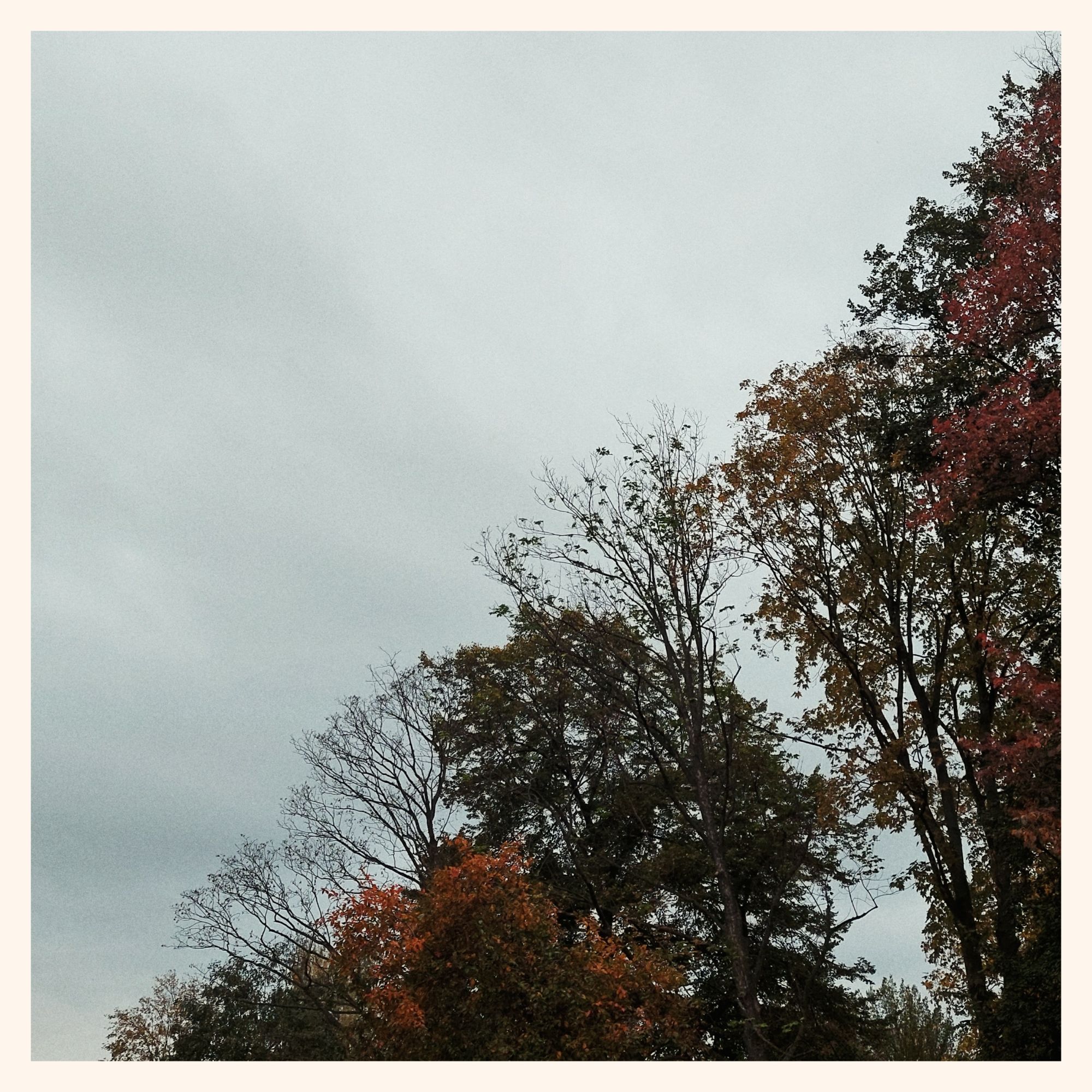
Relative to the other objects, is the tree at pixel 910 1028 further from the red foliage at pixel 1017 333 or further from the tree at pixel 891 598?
the red foliage at pixel 1017 333

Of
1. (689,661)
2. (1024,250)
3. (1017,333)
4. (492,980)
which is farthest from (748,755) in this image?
(1024,250)

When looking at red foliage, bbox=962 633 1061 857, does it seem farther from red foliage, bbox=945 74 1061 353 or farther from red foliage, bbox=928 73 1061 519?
red foliage, bbox=945 74 1061 353

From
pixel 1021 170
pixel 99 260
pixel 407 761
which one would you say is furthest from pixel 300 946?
pixel 1021 170

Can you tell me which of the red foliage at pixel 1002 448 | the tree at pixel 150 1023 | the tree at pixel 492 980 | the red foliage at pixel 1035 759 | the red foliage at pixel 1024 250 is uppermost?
the red foliage at pixel 1024 250

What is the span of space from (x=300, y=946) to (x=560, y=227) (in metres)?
15.7

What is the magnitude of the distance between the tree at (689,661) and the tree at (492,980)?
1865mm

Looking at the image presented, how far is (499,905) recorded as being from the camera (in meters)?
12.4

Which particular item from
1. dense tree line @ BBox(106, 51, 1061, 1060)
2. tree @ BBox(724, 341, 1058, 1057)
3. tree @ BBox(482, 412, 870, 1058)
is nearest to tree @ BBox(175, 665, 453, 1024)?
dense tree line @ BBox(106, 51, 1061, 1060)

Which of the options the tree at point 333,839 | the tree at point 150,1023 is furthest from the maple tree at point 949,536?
the tree at point 150,1023

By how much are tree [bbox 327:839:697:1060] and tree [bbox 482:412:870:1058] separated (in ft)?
6.12

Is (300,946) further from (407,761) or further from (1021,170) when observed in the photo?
(1021,170)

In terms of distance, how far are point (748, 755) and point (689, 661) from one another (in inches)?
138

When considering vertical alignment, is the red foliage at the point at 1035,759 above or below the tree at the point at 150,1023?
above

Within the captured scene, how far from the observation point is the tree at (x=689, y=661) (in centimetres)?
1470
